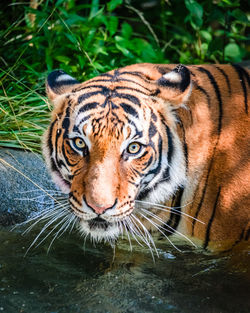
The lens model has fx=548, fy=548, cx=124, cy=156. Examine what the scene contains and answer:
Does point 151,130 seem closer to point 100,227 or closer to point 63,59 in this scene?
point 100,227

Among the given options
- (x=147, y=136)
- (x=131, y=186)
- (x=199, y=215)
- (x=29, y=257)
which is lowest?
(x=29, y=257)

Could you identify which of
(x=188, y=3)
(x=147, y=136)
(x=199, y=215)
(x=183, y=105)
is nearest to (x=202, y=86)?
(x=183, y=105)

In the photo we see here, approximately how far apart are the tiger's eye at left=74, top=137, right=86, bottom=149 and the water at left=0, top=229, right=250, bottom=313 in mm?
645

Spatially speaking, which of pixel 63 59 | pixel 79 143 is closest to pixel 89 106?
pixel 79 143

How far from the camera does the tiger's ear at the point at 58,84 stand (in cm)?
300

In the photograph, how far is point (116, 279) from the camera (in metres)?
2.75

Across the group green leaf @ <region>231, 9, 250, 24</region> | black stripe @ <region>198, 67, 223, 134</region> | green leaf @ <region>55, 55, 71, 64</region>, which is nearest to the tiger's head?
black stripe @ <region>198, 67, 223, 134</region>

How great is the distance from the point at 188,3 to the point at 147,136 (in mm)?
2230

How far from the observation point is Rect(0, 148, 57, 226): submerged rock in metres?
3.48

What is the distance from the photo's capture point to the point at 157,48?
502 centimetres

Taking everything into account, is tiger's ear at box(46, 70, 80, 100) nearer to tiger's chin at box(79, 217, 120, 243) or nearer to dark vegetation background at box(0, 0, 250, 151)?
tiger's chin at box(79, 217, 120, 243)

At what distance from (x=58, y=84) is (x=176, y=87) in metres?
0.69

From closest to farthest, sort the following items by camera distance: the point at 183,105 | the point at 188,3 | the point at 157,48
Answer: the point at 183,105
the point at 188,3
the point at 157,48

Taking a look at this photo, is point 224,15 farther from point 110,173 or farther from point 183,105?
point 110,173
